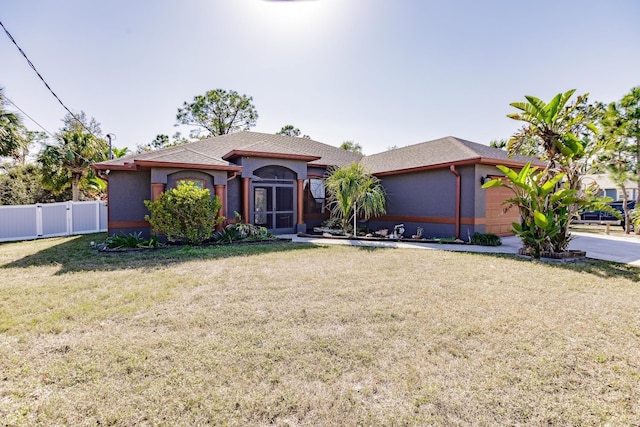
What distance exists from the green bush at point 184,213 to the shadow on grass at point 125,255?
20.3 inches

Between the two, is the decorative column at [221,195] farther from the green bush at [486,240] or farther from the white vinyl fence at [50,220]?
the green bush at [486,240]

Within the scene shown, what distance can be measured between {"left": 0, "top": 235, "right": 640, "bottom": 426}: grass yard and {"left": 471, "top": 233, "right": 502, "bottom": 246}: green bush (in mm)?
4084

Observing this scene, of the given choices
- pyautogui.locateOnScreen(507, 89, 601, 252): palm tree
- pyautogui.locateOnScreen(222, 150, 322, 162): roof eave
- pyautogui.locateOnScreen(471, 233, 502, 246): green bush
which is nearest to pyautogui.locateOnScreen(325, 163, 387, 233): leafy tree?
pyautogui.locateOnScreen(222, 150, 322, 162): roof eave

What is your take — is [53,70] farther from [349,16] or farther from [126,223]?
[349,16]

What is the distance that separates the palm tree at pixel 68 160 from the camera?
18547 millimetres

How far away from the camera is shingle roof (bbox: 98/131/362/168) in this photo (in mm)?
11148

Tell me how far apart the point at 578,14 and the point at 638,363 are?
10.1 meters

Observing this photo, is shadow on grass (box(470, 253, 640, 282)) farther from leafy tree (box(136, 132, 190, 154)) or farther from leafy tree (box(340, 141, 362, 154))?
leafy tree (box(340, 141, 362, 154))

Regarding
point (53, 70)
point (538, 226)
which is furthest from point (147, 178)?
point (538, 226)

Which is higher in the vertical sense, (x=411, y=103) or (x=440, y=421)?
(x=411, y=103)

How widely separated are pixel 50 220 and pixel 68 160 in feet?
23.4

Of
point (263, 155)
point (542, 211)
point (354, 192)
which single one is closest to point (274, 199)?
point (263, 155)

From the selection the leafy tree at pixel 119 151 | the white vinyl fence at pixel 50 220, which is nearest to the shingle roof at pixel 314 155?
the white vinyl fence at pixel 50 220

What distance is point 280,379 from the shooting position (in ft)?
9.30
